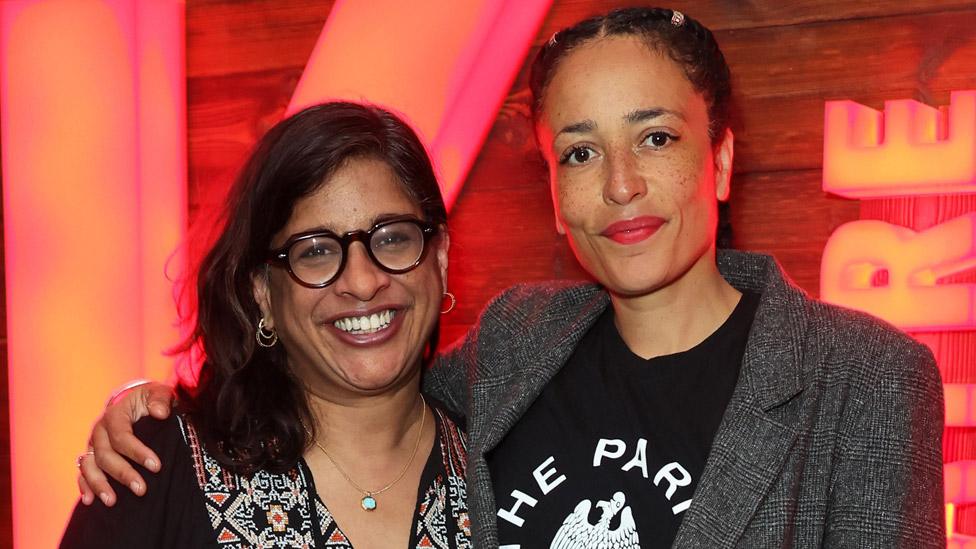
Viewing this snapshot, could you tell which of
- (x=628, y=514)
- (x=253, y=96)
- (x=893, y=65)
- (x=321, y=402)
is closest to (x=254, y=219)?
(x=321, y=402)

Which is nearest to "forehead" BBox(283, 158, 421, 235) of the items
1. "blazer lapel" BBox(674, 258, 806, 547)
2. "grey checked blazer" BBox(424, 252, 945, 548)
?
"grey checked blazer" BBox(424, 252, 945, 548)

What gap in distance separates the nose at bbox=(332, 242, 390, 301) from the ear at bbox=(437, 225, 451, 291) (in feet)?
0.57

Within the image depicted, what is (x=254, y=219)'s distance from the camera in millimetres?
1700

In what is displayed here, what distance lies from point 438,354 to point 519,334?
259 mm

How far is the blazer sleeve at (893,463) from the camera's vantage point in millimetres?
1428

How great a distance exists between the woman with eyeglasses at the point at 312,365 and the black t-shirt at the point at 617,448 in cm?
15

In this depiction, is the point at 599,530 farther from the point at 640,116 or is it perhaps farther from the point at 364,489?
the point at 640,116

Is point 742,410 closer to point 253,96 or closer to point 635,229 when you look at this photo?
point 635,229

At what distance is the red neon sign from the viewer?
1994 millimetres

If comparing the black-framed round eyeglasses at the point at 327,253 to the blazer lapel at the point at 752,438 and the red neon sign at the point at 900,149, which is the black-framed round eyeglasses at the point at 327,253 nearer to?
the blazer lapel at the point at 752,438

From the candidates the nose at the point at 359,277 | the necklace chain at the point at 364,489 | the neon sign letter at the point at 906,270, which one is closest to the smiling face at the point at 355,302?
the nose at the point at 359,277

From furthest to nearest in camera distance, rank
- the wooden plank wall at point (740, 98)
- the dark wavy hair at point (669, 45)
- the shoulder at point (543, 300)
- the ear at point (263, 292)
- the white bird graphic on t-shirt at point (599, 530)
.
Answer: the wooden plank wall at point (740, 98)
the shoulder at point (543, 300)
the ear at point (263, 292)
the dark wavy hair at point (669, 45)
the white bird graphic on t-shirt at point (599, 530)

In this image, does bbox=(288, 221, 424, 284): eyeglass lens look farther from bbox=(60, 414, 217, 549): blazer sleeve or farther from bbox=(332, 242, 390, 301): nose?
bbox=(60, 414, 217, 549): blazer sleeve

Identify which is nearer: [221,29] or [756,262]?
[756,262]
